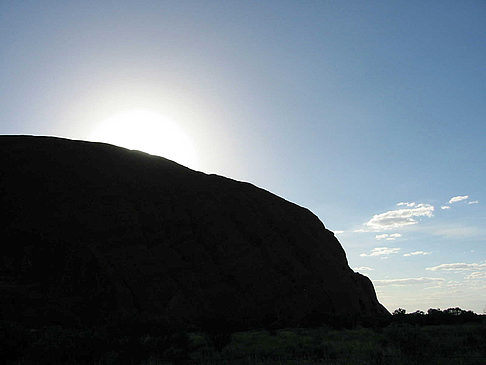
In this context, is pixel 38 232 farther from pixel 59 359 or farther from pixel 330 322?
pixel 330 322

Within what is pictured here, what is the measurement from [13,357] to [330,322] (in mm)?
Result: 18812

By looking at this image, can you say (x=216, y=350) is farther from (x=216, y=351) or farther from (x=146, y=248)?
(x=146, y=248)

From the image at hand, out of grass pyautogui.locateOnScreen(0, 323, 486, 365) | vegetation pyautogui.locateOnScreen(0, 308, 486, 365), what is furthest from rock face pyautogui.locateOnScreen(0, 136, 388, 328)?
grass pyautogui.locateOnScreen(0, 323, 486, 365)

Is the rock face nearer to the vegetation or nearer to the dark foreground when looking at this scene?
the vegetation

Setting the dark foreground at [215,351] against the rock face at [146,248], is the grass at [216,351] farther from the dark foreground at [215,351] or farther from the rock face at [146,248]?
the rock face at [146,248]

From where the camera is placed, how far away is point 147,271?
25094 millimetres

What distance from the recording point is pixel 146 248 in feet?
86.8

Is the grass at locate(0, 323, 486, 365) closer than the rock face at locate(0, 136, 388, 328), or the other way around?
the grass at locate(0, 323, 486, 365)

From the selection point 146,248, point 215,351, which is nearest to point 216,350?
point 215,351

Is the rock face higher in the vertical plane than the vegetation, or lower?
higher

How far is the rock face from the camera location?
23109mm

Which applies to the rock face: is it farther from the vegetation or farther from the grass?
the grass

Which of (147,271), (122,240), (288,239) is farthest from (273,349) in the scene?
(288,239)

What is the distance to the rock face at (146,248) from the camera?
75.8 ft
